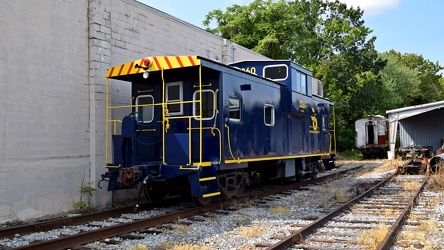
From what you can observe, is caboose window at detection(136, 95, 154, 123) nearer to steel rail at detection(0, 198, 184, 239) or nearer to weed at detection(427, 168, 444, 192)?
steel rail at detection(0, 198, 184, 239)

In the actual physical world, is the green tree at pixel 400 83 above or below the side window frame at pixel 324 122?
above

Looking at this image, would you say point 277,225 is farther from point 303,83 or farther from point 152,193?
point 303,83

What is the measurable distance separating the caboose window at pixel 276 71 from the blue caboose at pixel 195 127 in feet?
0.23

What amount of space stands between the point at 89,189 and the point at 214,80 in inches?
144

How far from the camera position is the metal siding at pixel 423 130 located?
83.7 ft

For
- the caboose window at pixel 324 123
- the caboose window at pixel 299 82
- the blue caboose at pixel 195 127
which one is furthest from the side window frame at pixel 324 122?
the blue caboose at pixel 195 127

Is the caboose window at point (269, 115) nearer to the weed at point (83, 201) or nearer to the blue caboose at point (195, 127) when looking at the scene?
the blue caboose at point (195, 127)

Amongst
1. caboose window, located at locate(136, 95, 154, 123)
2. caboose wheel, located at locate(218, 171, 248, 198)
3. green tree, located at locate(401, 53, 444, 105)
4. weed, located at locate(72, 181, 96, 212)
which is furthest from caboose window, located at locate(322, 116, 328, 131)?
green tree, located at locate(401, 53, 444, 105)

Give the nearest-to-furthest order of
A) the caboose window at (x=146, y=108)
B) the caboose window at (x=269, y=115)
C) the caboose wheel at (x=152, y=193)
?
1. the caboose wheel at (x=152, y=193)
2. the caboose window at (x=146, y=108)
3. the caboose window at (x=269, y=115)

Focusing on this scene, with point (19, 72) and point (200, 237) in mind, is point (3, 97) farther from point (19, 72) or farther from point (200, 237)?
point (200, 237)

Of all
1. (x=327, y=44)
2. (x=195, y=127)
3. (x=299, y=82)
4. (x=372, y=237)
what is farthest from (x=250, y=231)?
(x=327, y=44)

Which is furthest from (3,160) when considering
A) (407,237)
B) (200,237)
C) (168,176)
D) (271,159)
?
(407,237)

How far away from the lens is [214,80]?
856cm

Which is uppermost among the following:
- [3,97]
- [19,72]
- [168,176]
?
[19,72]
